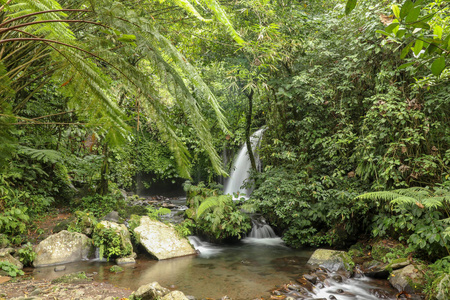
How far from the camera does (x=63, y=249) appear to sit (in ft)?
18.5

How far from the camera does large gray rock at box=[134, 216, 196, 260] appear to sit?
622 cm

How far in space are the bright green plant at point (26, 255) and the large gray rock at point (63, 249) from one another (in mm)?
112

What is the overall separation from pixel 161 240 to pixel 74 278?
2.14 meters

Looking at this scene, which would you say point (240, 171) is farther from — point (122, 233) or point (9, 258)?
point (9, 258)

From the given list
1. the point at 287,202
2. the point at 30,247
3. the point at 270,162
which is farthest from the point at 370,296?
the point at 30,247

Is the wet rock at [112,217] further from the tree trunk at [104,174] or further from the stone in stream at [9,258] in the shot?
the stone in stream at [9,258]

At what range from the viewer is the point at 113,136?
4.67 ft

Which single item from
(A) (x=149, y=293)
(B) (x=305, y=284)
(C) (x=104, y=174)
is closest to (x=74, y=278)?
(A) (x=149, y=293)

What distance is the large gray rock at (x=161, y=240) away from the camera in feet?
20.4

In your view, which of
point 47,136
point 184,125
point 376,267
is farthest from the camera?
point 184,125

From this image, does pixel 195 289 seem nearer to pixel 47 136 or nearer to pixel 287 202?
pixel 287 202

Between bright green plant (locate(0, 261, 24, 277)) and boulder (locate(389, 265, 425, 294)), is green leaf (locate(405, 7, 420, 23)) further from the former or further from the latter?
bright green plant (locate(0, 261, 24, 277))

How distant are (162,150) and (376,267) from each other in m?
9.28

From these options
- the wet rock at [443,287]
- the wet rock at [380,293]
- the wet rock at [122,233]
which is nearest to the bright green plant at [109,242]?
the wet rock at [122,233]
